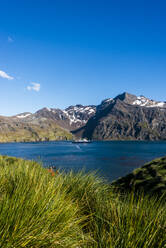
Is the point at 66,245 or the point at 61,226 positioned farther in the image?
the point at 61,226

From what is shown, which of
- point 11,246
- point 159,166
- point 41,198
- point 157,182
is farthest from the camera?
point 159,166

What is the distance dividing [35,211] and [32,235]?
0.40 metres

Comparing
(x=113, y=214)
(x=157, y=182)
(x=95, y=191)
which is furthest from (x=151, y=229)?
(x=157, y=182)

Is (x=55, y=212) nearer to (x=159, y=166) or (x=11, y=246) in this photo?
(x=11, y=246)

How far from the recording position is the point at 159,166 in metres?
15.2

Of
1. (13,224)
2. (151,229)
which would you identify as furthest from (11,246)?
(151,229)

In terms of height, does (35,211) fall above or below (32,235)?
above

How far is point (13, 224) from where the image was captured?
2.70m

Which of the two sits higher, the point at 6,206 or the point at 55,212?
the point at 6,206

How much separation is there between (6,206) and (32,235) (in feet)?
1.76

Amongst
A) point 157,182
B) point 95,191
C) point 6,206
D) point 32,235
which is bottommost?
point 157,182

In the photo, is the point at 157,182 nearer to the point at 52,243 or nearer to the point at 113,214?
the point at 113,214

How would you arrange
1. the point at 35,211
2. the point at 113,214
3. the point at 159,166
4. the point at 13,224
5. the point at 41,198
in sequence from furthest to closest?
the point at 159,166 < the point at 113,214 < the point at 41,198 < the point at 35,211 < the point at 13,224

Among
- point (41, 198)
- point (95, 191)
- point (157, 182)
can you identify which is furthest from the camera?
point (157, 182)
